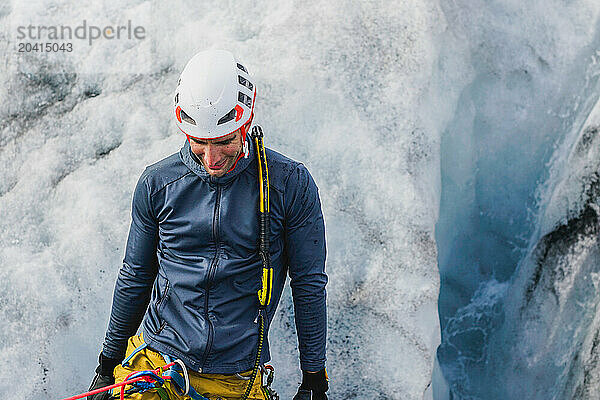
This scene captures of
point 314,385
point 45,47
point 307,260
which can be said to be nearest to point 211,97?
point 307,260

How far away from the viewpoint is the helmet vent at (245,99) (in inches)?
67.5

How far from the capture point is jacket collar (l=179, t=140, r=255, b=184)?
1.77 m

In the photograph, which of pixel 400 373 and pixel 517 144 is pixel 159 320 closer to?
pixel 400 373

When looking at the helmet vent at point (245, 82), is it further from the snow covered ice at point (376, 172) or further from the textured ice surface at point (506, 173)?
the textured ice surface at point (506, 173)

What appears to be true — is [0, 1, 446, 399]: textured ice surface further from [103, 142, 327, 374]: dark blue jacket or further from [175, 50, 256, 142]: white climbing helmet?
[175, 50, 256, 142]: white climbing helmet

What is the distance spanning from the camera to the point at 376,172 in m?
2.68

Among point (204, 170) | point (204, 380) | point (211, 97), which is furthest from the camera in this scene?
point (204, 380)

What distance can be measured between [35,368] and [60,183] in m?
0.72

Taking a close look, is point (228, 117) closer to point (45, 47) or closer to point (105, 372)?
point (105, 372)

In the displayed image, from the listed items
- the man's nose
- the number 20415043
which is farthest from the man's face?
the number 20415043

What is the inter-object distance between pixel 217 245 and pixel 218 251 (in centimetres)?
2

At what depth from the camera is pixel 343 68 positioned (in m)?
2.80

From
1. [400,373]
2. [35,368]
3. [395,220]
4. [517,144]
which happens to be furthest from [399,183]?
[35,368]

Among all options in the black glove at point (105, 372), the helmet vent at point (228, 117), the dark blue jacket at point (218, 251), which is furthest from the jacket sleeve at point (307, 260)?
the black glove at point (105, 372)
